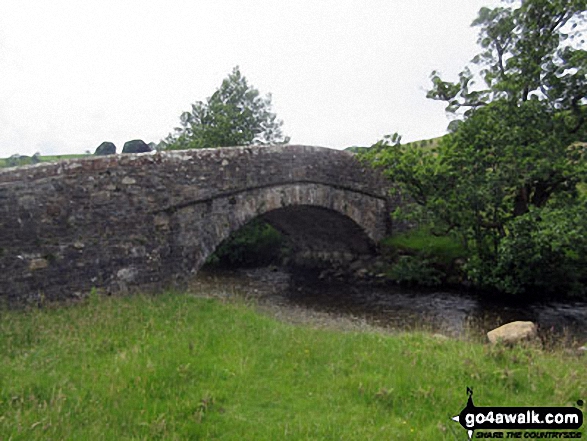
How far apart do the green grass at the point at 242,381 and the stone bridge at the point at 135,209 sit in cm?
138

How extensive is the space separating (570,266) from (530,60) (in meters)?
5.02

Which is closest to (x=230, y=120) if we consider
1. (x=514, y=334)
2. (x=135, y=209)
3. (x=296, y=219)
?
(x=296, y=219)

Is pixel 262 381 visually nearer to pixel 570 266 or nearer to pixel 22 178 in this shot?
pixel 22 178

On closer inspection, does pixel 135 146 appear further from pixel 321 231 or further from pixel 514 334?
pixel 514 334

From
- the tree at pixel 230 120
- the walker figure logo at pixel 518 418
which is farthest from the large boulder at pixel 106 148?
the walker figure logo at pixel 518 418

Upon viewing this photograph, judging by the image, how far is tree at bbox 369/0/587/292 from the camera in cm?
1048

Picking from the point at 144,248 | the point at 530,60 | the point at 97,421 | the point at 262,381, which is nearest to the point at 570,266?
the point at 530,60

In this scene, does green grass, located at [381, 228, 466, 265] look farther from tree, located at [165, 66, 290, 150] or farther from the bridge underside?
tree, located at [165, 66, 290, 150]

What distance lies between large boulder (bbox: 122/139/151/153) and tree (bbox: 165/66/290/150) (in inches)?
344

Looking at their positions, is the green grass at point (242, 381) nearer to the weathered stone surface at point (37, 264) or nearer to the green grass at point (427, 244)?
the weathered stone surface at point (37, 264)

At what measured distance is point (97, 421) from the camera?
3854mm

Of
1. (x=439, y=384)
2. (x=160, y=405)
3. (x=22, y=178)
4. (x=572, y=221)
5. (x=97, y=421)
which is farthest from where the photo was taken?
(x=572, y=221)

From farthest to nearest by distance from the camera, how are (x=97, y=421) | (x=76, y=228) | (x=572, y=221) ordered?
(x=572, y=221), (x=76, y=228), (x=97, y=421)

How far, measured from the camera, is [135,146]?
33.5m
